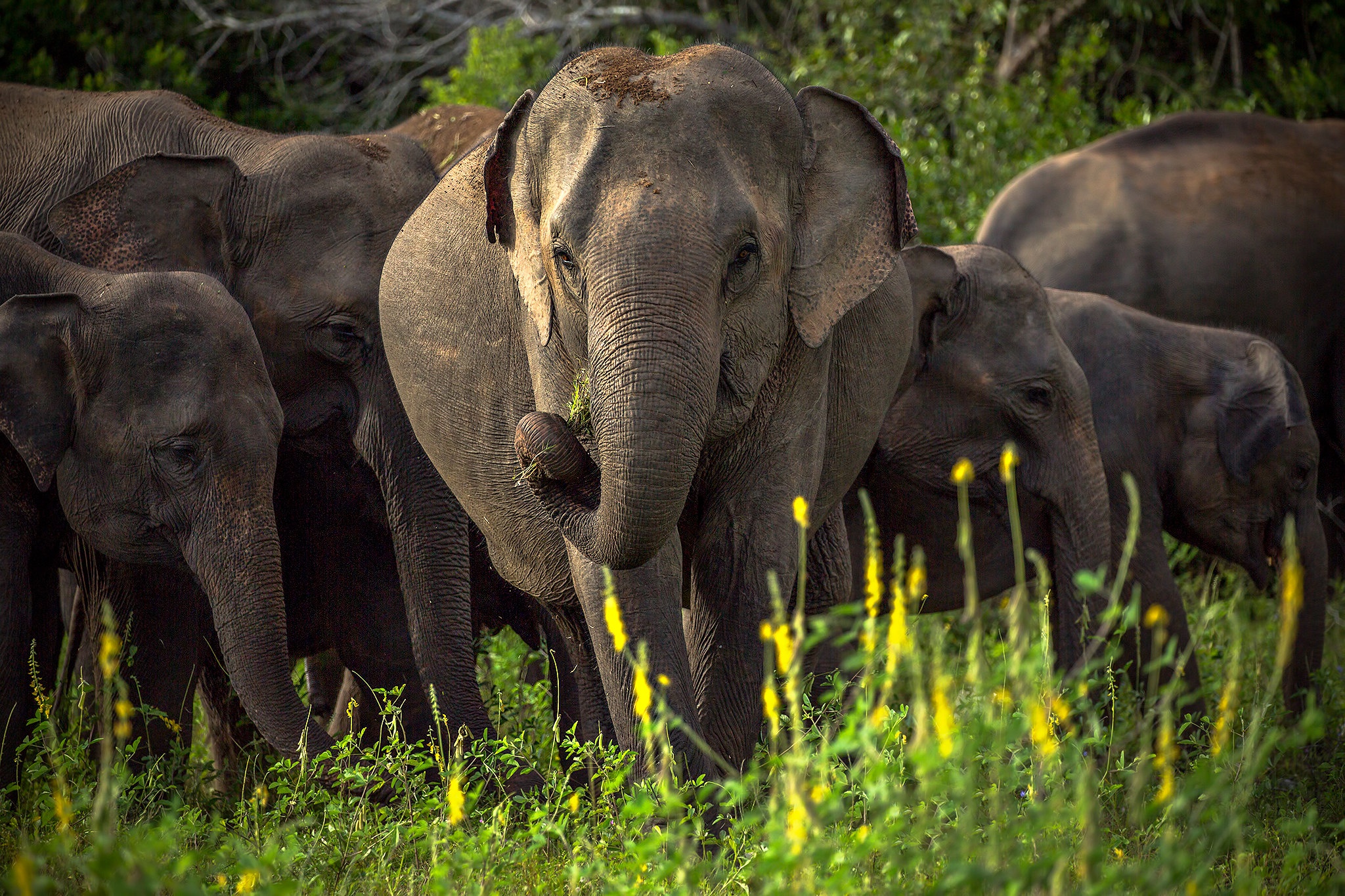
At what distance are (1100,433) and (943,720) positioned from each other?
4.01m

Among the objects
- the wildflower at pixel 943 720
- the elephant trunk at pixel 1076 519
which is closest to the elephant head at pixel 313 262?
the elephant trunk at pixel 1076 519

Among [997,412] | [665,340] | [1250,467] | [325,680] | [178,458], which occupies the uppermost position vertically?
[665,340]

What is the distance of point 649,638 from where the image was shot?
3770mm

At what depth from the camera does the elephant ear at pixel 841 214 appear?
12.8 feet

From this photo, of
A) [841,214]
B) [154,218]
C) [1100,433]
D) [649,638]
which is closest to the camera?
Answer: [649,638]

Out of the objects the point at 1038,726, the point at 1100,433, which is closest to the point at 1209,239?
the point at 1100,433

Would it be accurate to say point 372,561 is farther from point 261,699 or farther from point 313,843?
point 313,843

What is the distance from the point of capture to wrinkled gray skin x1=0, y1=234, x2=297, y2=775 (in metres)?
4.54

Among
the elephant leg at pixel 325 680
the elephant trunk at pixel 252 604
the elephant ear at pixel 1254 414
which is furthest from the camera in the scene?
the elephant leg at pixel 325 680

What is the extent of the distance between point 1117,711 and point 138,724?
10.2 feet

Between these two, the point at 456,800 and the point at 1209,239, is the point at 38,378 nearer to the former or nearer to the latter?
the point at 456,800

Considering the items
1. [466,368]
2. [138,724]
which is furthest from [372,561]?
[466,368]

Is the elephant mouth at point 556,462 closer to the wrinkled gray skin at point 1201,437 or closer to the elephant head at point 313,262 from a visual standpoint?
the elephant head at point 313,262

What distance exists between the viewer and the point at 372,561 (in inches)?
222
